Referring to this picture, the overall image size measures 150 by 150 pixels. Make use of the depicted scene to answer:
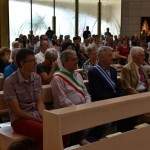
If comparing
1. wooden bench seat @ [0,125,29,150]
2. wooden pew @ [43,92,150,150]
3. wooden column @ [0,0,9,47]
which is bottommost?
wooden bench seat @ [0,125,29,150]

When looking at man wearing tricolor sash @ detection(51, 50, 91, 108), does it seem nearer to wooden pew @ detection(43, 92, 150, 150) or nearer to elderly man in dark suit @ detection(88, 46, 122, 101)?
elderly man in dark suit @ detection(88, 46, 122, 101)

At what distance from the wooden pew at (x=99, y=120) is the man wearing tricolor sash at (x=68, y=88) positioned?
2.07 ft

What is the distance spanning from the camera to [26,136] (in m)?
3.45

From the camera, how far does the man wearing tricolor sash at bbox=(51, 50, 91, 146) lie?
400 cm

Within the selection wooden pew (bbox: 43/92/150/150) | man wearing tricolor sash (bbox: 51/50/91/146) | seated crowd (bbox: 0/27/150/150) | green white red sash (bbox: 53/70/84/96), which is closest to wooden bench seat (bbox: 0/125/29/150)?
seated crowd (bbox: 0/27/150/150)

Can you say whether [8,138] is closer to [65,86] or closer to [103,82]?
[65,86]

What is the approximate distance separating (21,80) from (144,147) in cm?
142

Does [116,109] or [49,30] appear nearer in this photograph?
[116,109]

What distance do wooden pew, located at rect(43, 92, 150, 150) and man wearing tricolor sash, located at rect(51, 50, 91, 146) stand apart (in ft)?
2.07

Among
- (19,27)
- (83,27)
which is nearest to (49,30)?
(19,27)

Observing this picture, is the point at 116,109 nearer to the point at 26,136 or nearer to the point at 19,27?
the point at 26,136

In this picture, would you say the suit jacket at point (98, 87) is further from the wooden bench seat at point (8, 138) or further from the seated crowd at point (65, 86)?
the wooden bench seat at point (8, 138)

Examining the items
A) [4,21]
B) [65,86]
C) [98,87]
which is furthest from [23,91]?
[4,21]

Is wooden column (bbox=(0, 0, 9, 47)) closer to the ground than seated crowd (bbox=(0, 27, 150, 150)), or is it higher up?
higher up
